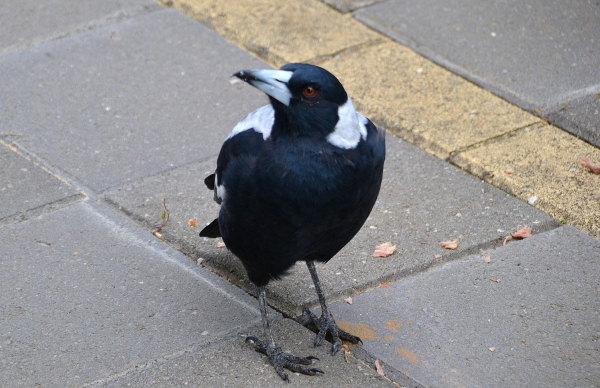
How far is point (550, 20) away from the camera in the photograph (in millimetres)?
5246

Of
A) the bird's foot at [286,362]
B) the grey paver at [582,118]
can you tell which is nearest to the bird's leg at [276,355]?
the bird's foot at [286,362]

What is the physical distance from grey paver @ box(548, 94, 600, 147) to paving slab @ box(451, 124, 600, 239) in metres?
0.04

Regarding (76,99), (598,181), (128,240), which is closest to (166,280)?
(128,240)

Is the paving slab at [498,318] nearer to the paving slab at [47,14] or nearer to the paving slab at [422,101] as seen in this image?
the paving slab at [422,101]

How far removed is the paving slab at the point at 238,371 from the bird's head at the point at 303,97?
851mm

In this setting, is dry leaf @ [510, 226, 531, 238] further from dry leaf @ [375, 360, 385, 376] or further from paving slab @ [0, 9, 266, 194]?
paving slab @ [0, 9, 266, 194]

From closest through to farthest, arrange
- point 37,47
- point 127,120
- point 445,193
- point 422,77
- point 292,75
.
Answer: point 292,75 < point 445,193 < point 127,120 < point 422,77 < point 37,47

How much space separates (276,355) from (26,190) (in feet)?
5.13

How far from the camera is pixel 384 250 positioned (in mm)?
3533

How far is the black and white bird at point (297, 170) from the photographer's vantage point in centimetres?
262

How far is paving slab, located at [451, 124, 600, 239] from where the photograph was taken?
12.3 feet

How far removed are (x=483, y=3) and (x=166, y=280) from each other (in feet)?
10.1

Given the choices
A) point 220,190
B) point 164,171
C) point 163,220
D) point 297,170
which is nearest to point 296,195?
point 297,170

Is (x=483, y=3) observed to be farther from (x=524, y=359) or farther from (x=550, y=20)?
(x=524, y=359)
